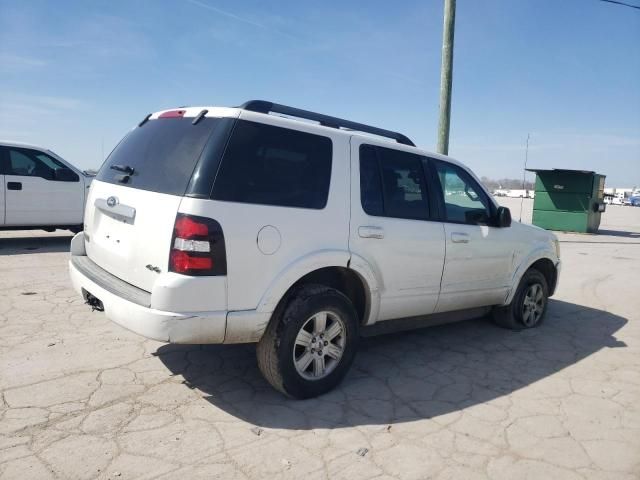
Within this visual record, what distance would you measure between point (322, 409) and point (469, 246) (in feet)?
6.53

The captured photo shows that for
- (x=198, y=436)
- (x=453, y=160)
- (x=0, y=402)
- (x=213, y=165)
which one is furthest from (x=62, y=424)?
(x=453, y=160)

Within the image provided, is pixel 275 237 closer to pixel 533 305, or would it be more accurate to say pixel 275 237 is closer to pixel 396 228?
pixel 396 228

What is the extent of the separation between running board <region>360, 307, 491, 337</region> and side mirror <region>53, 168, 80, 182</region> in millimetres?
7349

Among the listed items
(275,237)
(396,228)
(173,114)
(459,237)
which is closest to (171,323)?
(275,237)

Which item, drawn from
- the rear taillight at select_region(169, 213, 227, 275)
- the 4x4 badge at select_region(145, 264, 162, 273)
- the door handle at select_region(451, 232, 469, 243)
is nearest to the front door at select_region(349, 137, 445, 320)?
the door handle at select_region(451, 232, 469, 243)

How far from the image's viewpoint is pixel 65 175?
8.91 metres

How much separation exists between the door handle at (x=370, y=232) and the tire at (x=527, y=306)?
87.1 inches

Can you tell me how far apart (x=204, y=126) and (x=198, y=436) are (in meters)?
1.86

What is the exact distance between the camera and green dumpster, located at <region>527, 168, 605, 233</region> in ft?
51.4

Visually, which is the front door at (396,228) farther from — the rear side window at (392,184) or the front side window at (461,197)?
the front side window at (461,197)

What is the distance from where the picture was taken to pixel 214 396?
3332mm

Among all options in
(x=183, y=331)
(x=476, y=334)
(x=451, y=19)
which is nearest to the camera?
(x=183, y=331)

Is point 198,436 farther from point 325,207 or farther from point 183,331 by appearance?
point 325,207

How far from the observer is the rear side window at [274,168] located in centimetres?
292
